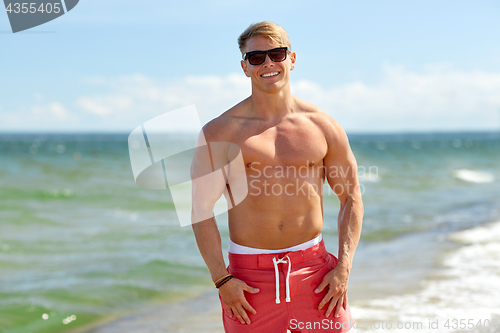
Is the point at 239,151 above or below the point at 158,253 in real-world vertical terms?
above

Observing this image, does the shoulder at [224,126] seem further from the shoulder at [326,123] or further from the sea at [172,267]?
the sea at [172,267]

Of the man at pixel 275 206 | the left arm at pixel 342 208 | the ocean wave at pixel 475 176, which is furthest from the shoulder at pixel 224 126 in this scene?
the ocean wave at pixel 475 176

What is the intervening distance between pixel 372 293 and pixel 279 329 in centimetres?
330

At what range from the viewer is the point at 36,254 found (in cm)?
795

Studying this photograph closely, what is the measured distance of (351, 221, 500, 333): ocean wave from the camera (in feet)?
15.0

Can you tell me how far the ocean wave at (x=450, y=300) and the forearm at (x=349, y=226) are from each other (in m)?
2.11

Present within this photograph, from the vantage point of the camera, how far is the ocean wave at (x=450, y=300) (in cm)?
456

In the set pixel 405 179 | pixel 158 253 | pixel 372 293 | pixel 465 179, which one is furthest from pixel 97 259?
pixel 465 179

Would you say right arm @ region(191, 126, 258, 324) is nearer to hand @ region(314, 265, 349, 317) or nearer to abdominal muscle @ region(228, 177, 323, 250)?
abdominal muscle @ region(228, 177, 323, 250)

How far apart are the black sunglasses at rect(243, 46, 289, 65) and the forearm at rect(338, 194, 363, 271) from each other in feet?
2.86

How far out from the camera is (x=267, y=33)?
251 cm

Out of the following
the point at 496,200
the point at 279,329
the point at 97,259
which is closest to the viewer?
the point at 279,329

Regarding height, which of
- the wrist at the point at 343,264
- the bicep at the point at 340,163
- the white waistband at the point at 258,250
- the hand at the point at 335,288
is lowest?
the hand at the point at 335,288

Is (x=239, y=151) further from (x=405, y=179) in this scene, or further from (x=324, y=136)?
(x=405, y=179)
